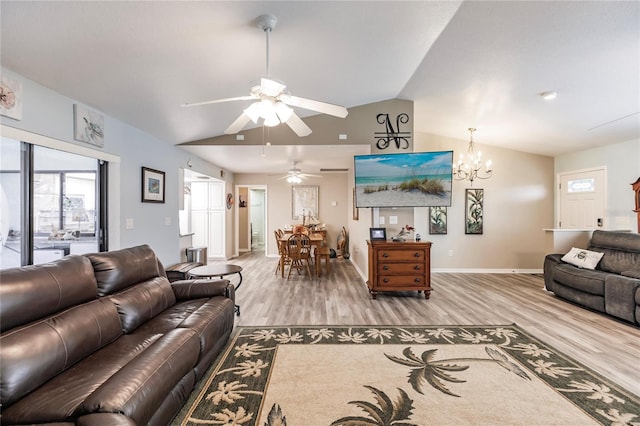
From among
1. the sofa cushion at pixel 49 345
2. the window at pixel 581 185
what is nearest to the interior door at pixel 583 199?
the window at pixel 581 185

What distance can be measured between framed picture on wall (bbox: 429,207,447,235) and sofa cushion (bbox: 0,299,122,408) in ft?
17.6

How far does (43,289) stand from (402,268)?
149 inches

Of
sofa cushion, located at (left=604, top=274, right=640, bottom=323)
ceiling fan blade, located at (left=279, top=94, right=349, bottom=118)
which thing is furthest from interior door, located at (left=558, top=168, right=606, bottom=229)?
ceiling fan blade, located at (left=279, top=94, right=349, bottom=118)

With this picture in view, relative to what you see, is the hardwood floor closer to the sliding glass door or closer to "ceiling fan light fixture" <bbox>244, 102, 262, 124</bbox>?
the sliding glass door

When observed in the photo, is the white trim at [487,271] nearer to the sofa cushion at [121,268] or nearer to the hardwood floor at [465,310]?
the hardwood floor at [465,310]

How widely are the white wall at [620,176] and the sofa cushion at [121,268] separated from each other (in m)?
6.65

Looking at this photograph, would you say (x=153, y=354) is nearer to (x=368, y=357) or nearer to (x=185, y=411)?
(x=185, y=411)

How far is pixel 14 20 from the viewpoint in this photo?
171 cm

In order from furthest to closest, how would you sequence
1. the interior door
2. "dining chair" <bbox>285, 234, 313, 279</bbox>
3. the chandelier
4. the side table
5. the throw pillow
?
the chandelier, "dining chair" <bbox>285, 234, 313, 279</bbox>, the interior door, the throw pillow, the side table

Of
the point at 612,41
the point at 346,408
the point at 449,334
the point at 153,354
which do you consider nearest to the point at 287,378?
the point at 346,408

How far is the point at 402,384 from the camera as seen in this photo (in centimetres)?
206

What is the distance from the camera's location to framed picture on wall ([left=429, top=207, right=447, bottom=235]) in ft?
18.8

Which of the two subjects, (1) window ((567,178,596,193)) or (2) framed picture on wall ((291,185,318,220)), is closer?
(1) window ((567,178,596,193))

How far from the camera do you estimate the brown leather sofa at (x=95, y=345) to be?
1237 mm
